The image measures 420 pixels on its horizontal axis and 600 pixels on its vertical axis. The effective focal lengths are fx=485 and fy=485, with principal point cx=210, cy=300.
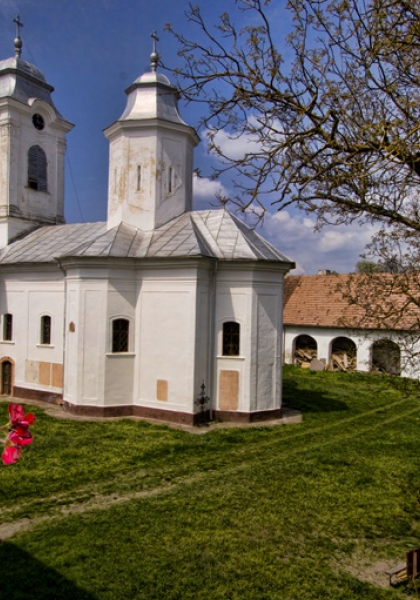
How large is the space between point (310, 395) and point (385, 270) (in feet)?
49.1

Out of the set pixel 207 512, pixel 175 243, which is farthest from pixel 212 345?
pixel 207 512

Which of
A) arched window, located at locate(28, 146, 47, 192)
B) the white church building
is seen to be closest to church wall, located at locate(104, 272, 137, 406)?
the white church building

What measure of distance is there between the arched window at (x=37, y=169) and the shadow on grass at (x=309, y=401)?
46.9 ft

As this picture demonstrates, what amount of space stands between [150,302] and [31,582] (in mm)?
10329

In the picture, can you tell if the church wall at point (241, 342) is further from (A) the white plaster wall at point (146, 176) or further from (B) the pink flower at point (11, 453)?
(B) the pink flower at point (11, 453)

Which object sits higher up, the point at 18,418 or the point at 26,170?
the point at 26,170

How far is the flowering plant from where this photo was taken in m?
2.81

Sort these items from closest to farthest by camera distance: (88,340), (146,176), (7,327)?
1. (88,340)
2. (146,176)
3. (7,327)

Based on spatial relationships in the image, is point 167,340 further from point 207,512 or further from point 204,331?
point 207,512

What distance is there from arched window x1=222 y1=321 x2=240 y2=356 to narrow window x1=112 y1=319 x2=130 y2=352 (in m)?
3.27

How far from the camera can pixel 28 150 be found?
70.0ft

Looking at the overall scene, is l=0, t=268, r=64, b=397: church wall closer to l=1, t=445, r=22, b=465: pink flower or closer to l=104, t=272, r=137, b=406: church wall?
l=104, t=272, r=137, b=406: church wall

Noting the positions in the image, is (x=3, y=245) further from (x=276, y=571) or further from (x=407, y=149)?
(x=407, y=149)

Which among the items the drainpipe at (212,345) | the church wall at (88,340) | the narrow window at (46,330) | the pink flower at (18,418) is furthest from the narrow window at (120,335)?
the pink flower at (18,418)
